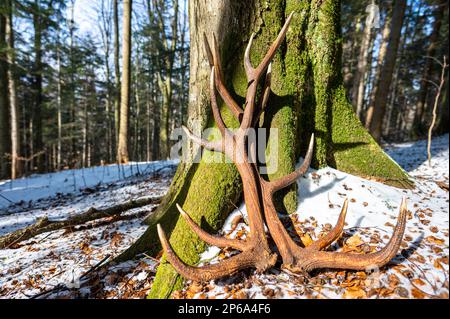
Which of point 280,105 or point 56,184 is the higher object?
point 280,105

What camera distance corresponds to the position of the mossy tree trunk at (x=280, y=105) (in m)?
2.21

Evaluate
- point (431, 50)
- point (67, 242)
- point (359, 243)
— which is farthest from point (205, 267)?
point (431, 50)

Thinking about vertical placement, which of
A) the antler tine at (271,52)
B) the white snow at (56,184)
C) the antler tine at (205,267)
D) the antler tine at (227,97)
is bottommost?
the white snow at (56,184)

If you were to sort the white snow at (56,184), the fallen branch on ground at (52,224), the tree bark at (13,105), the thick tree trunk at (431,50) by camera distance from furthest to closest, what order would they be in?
1. the thick tree trunk at (431,50)
2. the tree bark at (13,105)
3. the white snow at (56,184)
4. the fallen branch on ground at (52,224)

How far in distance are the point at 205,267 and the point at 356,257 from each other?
102cm

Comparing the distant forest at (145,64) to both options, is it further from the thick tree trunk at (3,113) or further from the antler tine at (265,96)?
the antler tine at (265,96)

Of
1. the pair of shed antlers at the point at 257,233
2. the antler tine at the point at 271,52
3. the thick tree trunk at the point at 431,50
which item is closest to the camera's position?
the pair of shed antlers at the point at 257,233

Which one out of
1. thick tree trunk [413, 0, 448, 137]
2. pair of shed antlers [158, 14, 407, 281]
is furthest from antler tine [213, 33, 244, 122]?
thick tree trunk [413, 0, 448, 137]

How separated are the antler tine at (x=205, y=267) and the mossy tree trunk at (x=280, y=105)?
41cm

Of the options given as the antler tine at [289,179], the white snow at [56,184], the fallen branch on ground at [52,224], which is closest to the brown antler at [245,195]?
the antler tine at [289,179]

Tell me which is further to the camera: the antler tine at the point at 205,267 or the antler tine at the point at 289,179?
the antler tine at the point at 289,179

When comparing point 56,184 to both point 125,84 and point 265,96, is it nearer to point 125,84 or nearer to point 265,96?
point 125,84

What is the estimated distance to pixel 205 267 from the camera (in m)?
1.62

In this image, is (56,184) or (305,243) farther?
(56,184)
